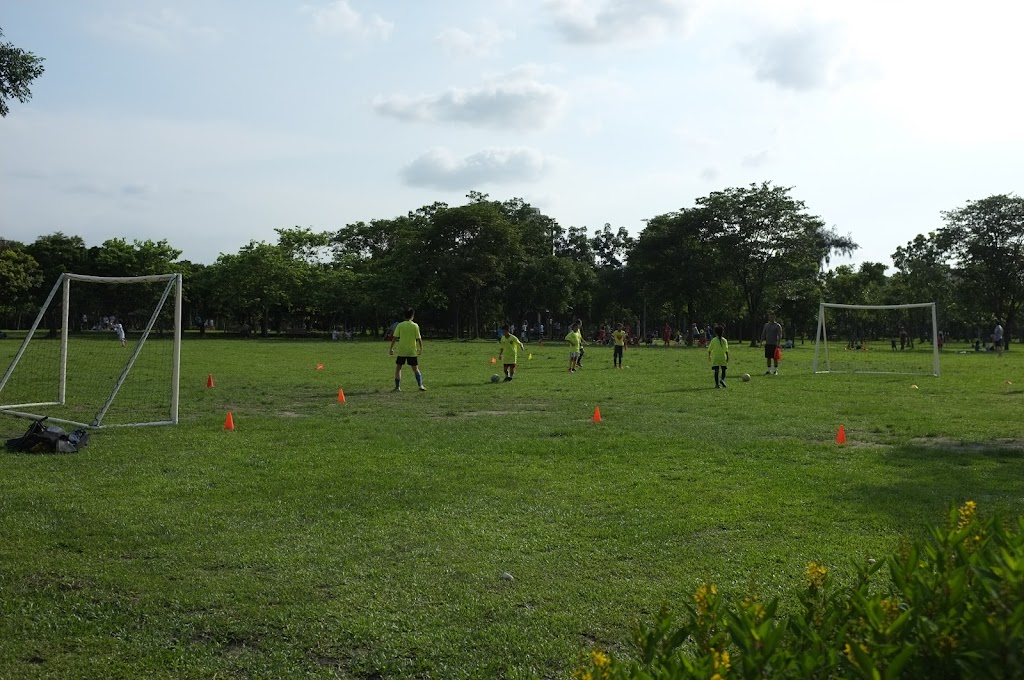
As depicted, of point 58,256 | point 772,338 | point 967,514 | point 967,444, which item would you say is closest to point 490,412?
point 967,444

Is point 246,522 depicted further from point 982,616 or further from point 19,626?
point 982,616

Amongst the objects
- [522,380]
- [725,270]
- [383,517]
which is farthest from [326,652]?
[725,270]

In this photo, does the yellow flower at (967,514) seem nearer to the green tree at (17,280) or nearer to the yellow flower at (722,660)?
the yellow flower at (722,660)

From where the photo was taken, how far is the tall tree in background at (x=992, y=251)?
5591cm

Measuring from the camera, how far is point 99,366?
25312 mm

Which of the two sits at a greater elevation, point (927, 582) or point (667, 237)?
point (667, 237)

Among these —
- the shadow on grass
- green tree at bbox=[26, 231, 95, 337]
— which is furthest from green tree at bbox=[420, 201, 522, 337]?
the shadow on grass

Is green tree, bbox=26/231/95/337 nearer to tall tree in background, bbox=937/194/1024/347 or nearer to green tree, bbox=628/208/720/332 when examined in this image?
green tree, bbox=628/208/720/332

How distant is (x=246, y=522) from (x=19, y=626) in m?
2.27

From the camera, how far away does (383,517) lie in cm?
698

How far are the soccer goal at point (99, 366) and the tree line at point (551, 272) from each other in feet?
98.7

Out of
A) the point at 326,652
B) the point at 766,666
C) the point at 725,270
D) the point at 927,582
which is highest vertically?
the point at 725,270

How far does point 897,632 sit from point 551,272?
6917cm

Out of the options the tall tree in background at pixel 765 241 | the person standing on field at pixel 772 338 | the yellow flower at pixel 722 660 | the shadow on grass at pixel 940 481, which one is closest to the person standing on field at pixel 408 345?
the shadow on grass at pixel 940 481
